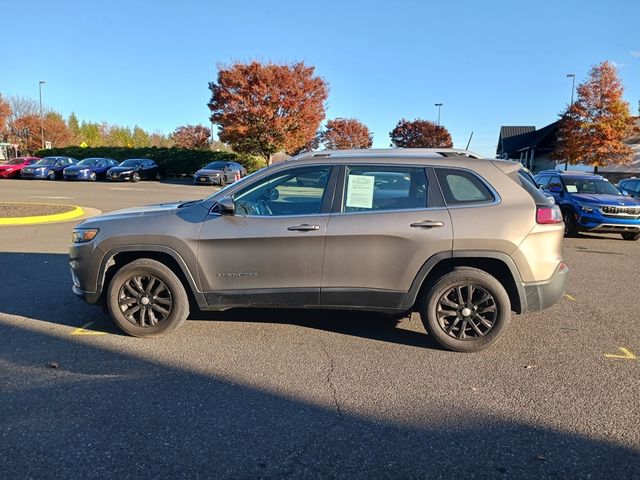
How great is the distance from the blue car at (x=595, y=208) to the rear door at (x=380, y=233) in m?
8.95

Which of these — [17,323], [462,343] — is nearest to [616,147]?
[462,343]

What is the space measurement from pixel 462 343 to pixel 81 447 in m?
3.16

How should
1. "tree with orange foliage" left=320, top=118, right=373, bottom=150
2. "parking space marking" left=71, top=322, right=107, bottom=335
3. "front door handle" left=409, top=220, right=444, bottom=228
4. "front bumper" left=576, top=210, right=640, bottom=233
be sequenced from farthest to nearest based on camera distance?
"tree with orange foliage" left=320, top=118, right=373, bottom=150 → "front bumper" left=576, top=210, right=640, bottom=233 → "parking space marking" left=71, top=322, right=107, bottom=335 → "front door handle" left=409, top=220, right=444, bottom=228

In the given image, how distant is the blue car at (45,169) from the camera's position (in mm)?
32344

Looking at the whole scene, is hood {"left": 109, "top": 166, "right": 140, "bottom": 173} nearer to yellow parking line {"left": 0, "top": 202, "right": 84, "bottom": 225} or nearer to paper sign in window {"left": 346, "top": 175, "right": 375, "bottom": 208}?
yellow parking line {"left": 0, "top": 202, "right": 84, "bottom": 225}

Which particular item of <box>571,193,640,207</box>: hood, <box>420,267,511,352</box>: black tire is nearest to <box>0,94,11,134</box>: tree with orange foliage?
<box>571,193,640,207</box>: hood

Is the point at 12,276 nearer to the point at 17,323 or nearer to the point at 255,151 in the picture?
the point at 17,323

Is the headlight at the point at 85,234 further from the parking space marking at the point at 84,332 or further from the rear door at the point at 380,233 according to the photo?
the rear door at the point at 380,233

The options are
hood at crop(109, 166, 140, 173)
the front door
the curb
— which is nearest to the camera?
the front door

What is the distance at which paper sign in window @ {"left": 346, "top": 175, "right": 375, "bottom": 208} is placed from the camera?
4.57 metres

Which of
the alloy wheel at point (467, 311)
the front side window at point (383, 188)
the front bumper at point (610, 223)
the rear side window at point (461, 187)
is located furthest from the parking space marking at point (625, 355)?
the front bumper at point (610, 223)

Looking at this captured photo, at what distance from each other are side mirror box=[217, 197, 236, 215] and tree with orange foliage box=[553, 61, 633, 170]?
35.4 m

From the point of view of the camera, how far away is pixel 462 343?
454 centimetres

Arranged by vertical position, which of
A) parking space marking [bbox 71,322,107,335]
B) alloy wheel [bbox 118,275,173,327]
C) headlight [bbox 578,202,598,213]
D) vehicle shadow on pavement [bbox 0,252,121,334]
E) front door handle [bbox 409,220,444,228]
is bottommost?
parking space marking [bbox 71,322,107,335]
